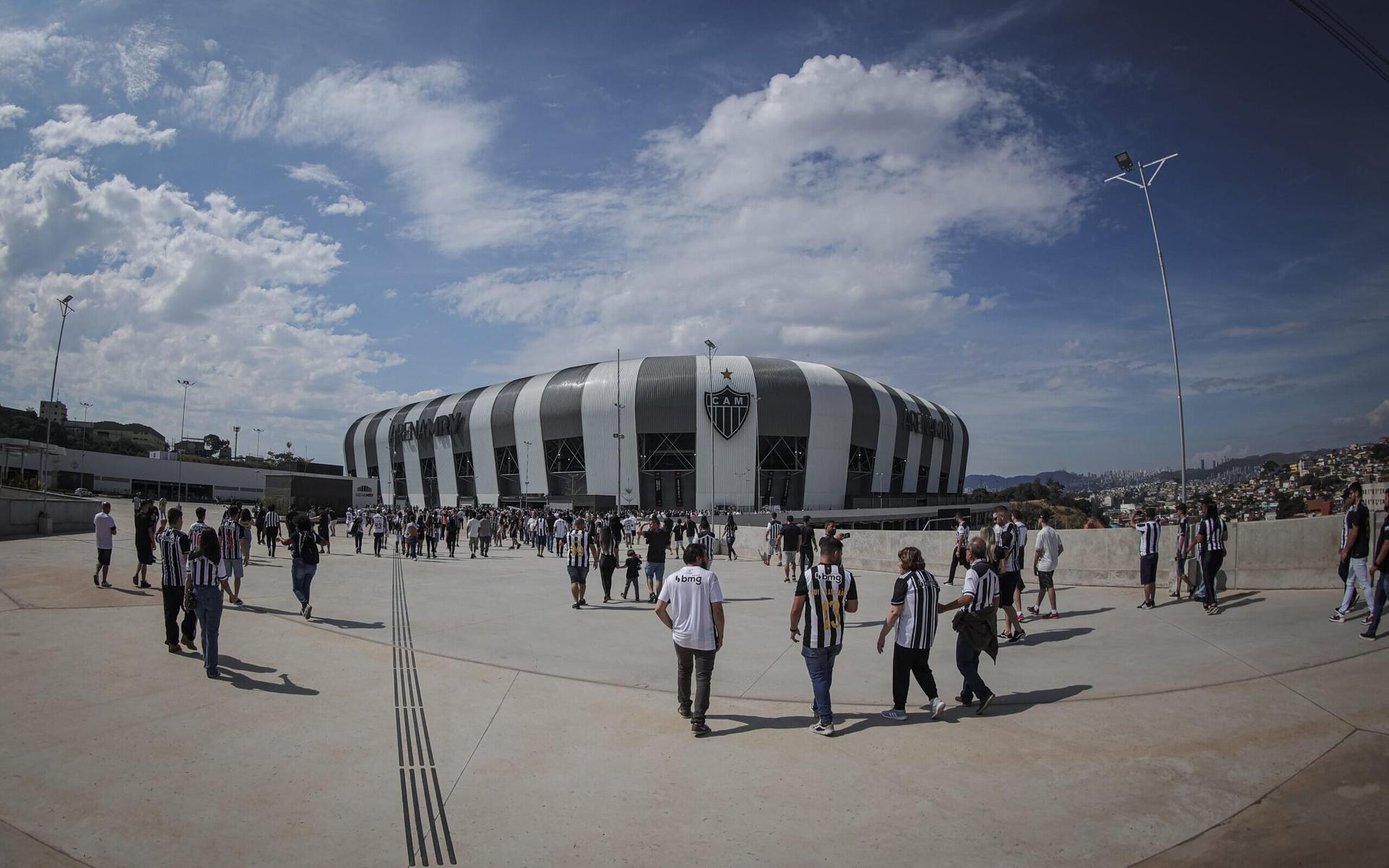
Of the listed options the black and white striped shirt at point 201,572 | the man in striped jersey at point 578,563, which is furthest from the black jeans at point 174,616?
the man in striped jersey at point 578,563

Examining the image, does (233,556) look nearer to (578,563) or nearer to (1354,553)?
(578,563)

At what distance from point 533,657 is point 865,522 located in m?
51.3

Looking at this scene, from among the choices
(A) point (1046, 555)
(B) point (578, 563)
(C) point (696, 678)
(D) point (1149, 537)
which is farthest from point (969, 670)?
(B) point (578, 563)

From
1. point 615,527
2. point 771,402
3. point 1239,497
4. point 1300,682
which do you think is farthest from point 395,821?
point 771,402

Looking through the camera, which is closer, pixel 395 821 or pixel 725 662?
pixel 395 821

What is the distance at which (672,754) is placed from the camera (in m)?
5.18

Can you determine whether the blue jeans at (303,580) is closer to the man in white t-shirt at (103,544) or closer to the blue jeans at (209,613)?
the blue jeans at (209,613)

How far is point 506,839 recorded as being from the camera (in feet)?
12.9

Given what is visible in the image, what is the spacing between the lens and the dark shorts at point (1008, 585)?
823 cm

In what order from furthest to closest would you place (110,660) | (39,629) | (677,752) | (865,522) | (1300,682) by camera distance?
(865,522)
(39,629)
(110,660)
(1300,682)
(677,752)

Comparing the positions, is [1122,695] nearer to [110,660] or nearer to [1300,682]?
[1300,682]

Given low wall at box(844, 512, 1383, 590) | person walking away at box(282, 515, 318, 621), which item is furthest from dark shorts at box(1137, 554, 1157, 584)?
person walking away at box(282, 515, 318, 621)

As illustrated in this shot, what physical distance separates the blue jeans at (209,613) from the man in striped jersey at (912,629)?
6.70 m

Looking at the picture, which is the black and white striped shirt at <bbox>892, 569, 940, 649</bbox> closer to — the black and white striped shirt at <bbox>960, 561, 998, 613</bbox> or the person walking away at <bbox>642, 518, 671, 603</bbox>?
the black and white striped shirt at <bbox>960, 561, 998, 613</bbox>
